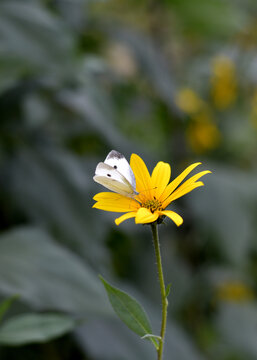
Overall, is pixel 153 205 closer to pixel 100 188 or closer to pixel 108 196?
pixel 108 196

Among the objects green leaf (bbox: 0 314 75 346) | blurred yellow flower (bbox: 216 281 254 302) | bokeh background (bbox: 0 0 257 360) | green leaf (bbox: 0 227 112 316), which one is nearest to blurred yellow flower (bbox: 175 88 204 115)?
bokeh background (bbox: 0 0 257 360)

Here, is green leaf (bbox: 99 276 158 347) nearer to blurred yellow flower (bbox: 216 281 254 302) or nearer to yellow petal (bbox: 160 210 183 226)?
yellow petal (bbox: 160 210 183 226)

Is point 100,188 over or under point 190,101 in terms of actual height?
under

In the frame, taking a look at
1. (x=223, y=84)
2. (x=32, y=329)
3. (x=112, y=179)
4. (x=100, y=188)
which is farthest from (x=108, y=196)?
(x=223, y=84)

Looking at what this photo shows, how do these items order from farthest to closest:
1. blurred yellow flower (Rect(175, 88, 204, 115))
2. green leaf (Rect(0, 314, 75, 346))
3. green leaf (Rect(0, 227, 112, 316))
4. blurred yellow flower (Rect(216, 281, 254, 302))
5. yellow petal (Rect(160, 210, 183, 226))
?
blurred yellow flower (Rect(175, 88, 204, 115)), blurred yellow flower (Rect(216, 281, 254, 302)), green leaf (Rect(0, 227, 112, 316)), green leaf (Rect(0, 314, 75, 346)), yellow petal (Rect(160, 210, 183, 226))

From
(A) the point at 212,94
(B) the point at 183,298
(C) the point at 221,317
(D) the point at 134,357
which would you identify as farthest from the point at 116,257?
(A) the point at 212,94
